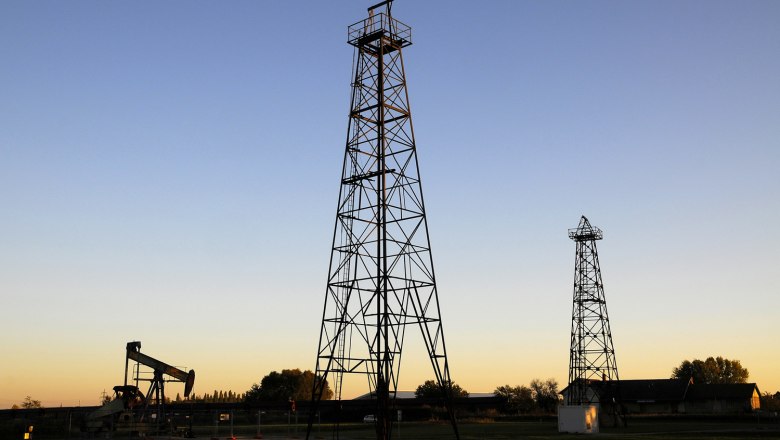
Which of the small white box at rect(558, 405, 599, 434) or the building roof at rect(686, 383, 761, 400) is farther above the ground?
the building roof at rect(686, 383, 761, 400)

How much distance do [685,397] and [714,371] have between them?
4995 cm

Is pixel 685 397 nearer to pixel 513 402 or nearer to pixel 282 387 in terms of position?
pixel 513 402

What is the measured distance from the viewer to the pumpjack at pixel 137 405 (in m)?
45.5

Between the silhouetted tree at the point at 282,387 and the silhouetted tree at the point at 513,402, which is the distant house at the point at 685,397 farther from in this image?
the silhouetted tree at the point at 282,387

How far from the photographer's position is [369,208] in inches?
1652

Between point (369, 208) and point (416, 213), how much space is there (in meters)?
2.59

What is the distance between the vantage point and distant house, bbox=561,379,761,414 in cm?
10419

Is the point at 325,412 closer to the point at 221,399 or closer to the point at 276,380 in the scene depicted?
the point at 276,380

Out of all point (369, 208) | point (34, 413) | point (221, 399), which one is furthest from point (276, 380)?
point (369, 208)

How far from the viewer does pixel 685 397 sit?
105 metres

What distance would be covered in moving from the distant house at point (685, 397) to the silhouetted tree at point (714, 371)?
128 ft

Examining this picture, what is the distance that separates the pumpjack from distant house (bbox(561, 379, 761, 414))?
2658 inches

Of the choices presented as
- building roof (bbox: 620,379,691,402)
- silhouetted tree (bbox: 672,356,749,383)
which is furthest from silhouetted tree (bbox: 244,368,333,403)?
silhouetted tree (bbox: 672,356,749,383)

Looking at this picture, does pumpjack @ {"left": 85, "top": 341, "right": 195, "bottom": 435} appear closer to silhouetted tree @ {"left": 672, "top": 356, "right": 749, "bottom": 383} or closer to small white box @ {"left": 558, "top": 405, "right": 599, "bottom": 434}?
small white box @ {"left": 558, "top": 405, "right": 599, "bottom": 434}
